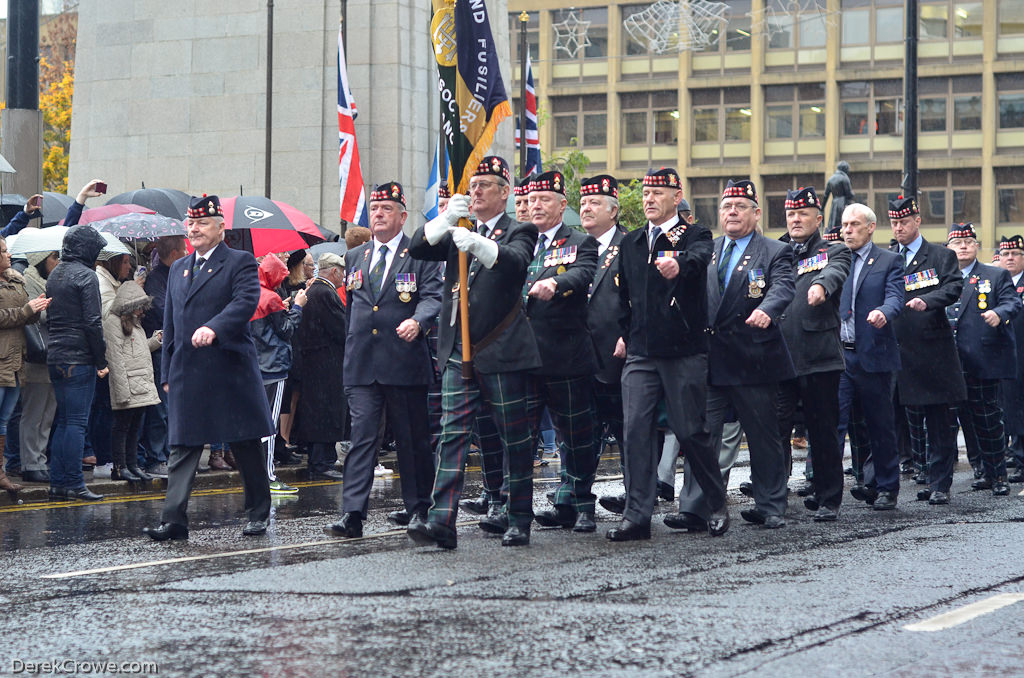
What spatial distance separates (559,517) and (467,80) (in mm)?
2617

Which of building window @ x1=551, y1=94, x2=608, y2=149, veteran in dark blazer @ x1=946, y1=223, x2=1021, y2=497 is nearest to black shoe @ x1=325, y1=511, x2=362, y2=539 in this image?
veteran in dark blazer @ x1=946, y1=223, x2=1021, y2=497

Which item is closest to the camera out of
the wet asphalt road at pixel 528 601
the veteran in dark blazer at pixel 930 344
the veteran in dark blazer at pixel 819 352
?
the wet asphalt road at pixel 528 601

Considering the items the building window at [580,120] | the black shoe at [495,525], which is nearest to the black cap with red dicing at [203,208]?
the black shoe at [495,525]

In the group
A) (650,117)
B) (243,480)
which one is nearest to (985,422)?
(243,480)

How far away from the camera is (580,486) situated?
359 inches

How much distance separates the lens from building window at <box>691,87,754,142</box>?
62.8m

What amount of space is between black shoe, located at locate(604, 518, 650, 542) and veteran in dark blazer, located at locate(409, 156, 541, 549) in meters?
0.50

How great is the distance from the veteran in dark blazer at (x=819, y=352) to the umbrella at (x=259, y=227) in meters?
6.57

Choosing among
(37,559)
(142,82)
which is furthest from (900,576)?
(142,82)

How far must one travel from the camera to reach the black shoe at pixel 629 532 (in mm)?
8461

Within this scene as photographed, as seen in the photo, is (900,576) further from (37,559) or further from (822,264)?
(37,559)

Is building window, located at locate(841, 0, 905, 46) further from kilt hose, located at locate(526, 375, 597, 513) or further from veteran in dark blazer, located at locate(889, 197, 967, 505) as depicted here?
kilt hose, located at locate(526, 375, 597, 513)

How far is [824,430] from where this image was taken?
9.89 m

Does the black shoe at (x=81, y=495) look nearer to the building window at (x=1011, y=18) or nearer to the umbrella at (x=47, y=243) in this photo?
the umbrella at (x=47, y=243)
